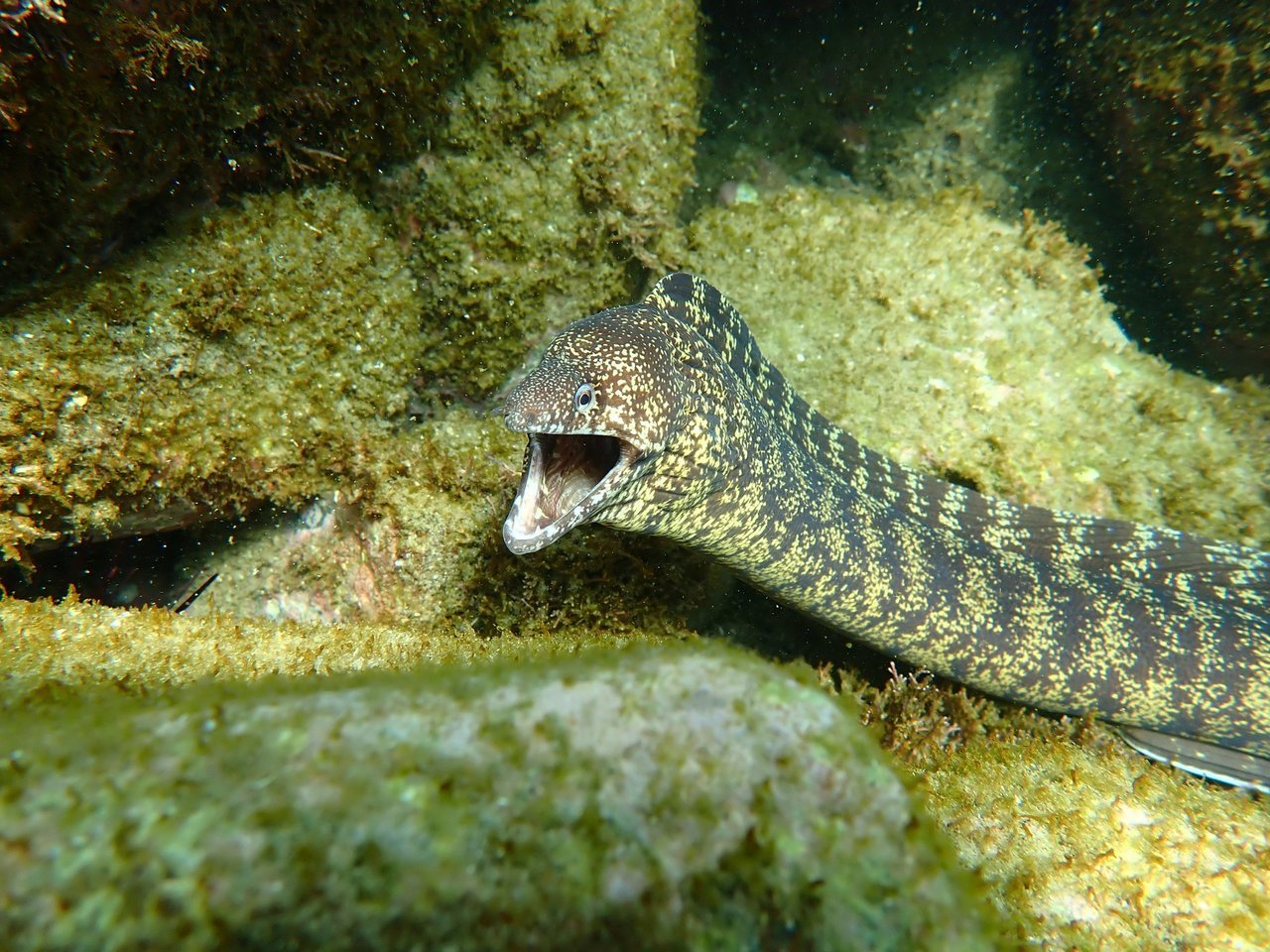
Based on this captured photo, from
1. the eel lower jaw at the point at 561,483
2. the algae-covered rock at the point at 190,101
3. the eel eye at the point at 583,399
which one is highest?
the algae-covered rock at the point at 190,101

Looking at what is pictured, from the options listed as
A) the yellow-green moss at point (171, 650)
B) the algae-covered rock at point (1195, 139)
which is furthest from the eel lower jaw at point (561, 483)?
the algae-covered rock at point (1195, 139)

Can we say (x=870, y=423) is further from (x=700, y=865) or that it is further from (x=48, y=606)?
(x=48, y=606)

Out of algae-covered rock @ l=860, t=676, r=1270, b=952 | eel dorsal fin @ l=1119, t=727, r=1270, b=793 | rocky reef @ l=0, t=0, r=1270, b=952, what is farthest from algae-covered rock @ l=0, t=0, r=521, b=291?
eel dorsal fin @ l=1119, t=727, r=1270, b=793

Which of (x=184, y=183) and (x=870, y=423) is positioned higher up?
(x=870, y=423)

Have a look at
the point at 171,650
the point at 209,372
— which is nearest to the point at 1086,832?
the point at 171,650

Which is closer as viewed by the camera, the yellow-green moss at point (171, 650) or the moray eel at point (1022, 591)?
the yellow-green moss at point (171, 650)

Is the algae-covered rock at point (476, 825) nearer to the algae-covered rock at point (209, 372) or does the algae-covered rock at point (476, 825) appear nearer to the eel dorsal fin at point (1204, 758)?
the algae-covered rock at point (209, 372)

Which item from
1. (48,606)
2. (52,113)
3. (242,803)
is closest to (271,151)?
(52,113)
